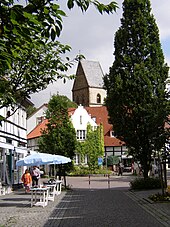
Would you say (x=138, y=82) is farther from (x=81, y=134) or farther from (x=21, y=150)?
(x=81, y=134)

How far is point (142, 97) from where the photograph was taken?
29.4m

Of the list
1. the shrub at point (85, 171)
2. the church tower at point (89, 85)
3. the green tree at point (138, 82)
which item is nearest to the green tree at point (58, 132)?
the green tree at point (138, 82)

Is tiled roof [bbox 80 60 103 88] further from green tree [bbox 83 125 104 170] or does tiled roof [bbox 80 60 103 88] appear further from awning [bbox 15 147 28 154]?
awning [bbox 15 147 28 154]

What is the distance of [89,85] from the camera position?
11944 cm

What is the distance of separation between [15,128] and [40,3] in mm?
32319

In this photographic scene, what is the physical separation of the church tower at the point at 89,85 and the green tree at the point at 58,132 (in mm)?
81263

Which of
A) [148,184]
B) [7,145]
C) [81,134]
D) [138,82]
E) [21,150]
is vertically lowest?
[148,184]

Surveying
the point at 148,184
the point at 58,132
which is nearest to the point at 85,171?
the point at 58,132

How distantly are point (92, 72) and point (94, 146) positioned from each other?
55.8 metres

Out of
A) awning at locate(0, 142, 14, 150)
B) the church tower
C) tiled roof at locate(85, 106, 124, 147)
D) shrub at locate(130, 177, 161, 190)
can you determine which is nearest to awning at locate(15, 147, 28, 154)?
awning at locate(0, 142, 14, 150)

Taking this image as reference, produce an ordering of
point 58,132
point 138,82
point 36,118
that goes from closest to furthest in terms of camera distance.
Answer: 1. point 138,82
2. point 58,132
3. point 36,118

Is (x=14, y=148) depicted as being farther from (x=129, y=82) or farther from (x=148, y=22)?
(x=148, y=22)

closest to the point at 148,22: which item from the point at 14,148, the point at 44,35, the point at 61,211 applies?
the point at 14,148

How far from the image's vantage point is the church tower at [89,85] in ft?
393
